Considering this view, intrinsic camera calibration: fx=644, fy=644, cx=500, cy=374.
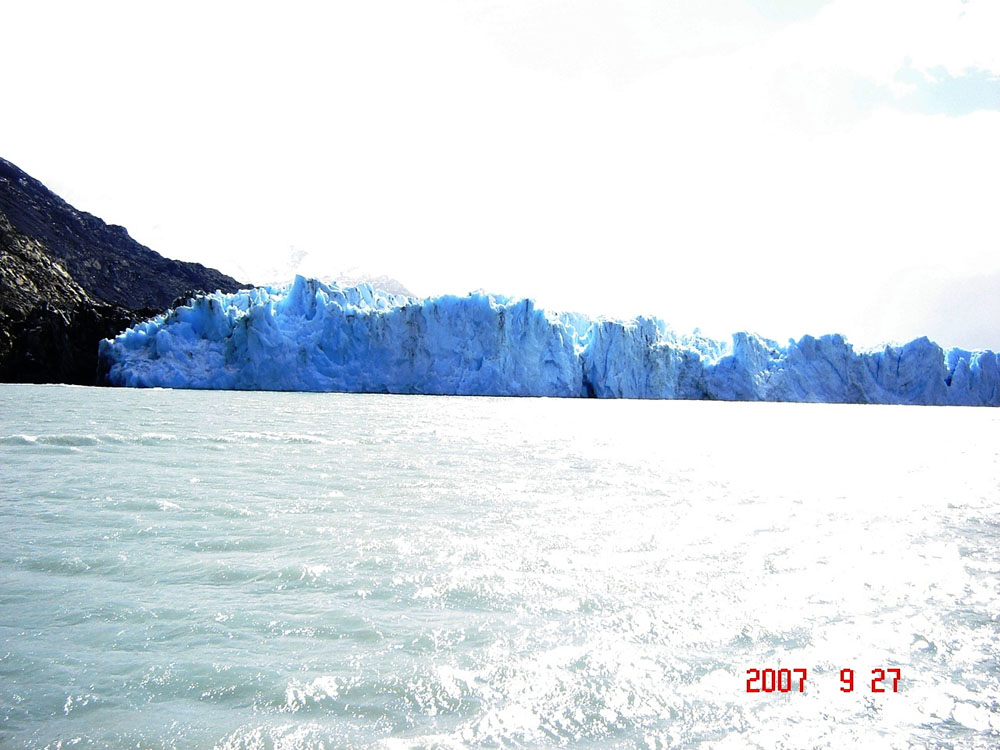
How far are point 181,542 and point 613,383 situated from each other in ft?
98.9

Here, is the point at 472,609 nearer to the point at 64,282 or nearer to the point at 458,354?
the point at 458,354

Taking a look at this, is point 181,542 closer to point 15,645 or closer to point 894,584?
point 15,645

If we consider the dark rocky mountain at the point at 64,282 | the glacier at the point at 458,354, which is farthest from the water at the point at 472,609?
the dark rocky mountain at the point at 64,282

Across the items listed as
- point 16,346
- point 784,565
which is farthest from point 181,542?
point 16,346

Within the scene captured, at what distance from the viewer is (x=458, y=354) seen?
102 feet

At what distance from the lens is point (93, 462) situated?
759cm
